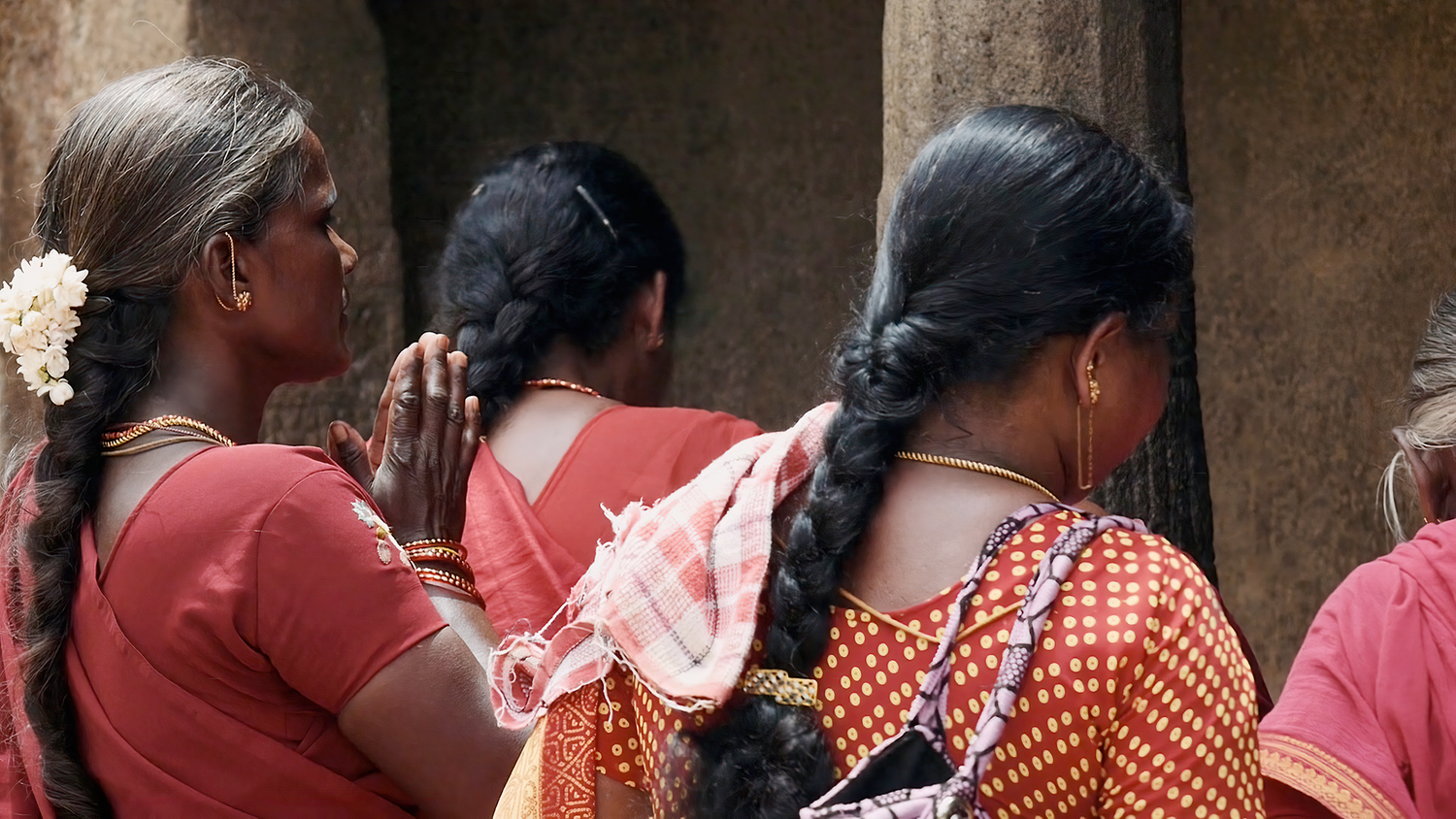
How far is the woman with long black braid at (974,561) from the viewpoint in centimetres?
126

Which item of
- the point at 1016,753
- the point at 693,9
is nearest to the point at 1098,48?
the point at 1016,753

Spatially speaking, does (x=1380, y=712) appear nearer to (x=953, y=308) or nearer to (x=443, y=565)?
(x=953, y=308)

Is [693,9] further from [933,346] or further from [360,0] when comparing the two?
[933,346]

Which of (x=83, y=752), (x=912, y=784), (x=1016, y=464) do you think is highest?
(x=1016, y=464)

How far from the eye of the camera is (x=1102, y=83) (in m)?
2.39

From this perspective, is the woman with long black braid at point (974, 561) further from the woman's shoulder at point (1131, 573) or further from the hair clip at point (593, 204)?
the hair clip at point (593, 204)

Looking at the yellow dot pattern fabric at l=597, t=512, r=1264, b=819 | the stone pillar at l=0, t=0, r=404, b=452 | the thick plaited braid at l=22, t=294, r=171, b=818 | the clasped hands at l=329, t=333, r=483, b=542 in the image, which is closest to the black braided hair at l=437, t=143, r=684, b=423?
the clasped hands at l=329, t=333, r=483, b=542

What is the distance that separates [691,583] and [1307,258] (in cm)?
306

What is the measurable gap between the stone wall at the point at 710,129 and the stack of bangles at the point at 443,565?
258 centimetres

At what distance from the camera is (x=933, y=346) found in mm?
1357

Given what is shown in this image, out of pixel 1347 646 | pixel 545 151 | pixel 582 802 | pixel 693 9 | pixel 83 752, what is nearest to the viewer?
pixel 582 802

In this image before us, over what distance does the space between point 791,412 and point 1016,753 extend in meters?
3.61

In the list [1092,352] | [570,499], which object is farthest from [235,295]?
[1092,352]

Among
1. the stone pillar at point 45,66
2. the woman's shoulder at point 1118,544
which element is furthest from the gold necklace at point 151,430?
the stone pillar at point 45,66
